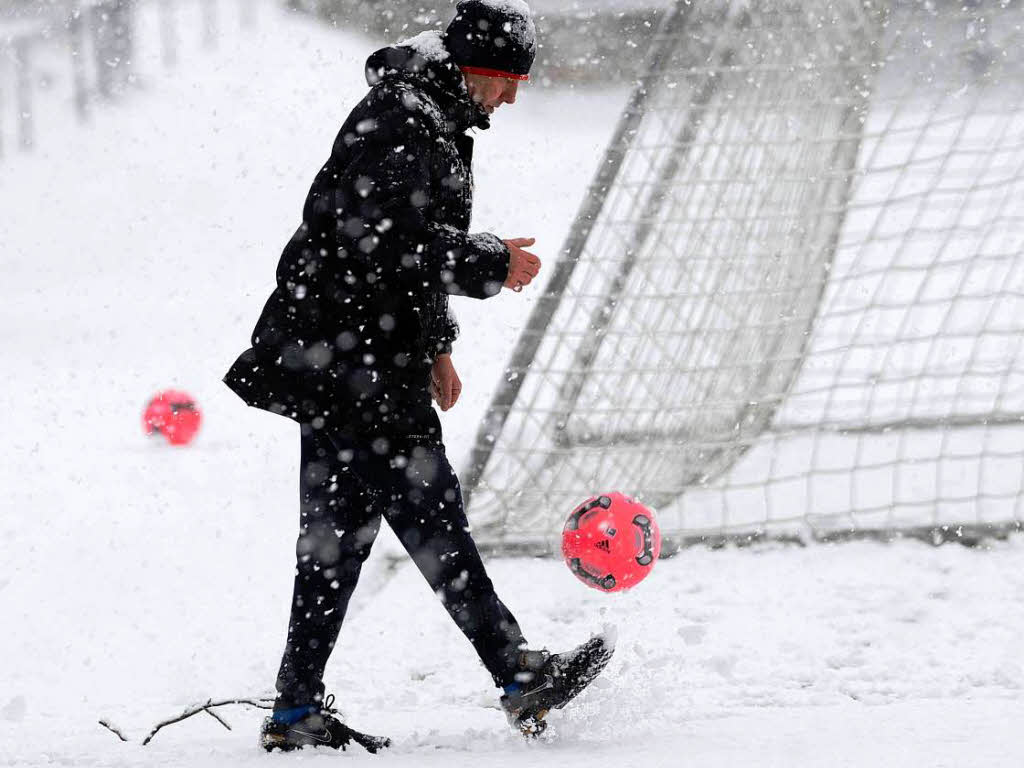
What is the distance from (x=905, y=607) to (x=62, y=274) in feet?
32.5

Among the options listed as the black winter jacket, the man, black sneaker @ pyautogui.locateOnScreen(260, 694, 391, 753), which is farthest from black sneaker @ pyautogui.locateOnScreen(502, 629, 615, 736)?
the black winter jacket

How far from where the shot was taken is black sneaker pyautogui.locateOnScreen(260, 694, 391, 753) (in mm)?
2104

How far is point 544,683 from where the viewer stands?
6.72 feet

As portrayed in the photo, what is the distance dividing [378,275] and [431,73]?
368mm

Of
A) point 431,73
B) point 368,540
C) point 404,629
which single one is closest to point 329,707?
point 368,540

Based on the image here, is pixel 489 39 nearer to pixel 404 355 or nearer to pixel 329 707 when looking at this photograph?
pixel 404 355

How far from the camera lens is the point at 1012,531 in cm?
352

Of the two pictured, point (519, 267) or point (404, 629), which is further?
point (404, 629)

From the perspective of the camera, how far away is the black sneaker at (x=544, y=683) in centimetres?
205

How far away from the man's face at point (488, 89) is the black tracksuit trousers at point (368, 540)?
620mm

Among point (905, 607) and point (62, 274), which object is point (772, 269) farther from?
point (62, 274)

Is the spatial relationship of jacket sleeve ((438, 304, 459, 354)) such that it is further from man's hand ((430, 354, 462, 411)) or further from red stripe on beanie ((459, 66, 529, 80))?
red stripe on beanie ((459, 66, 529, 80))

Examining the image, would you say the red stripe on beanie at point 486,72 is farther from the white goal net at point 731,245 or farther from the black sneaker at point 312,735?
the white goal net at point 731,245

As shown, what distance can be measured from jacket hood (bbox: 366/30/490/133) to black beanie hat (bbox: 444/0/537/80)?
0.09 ft
